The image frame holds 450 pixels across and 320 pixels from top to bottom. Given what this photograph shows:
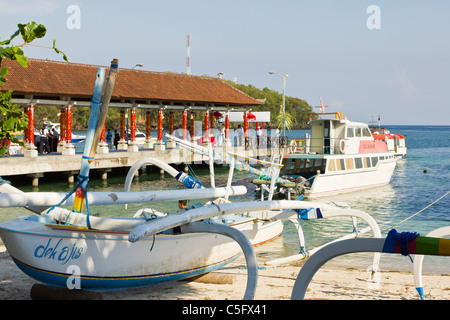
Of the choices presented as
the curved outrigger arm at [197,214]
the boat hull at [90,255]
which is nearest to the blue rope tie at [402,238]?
the curved outrigger arm at [197,214]

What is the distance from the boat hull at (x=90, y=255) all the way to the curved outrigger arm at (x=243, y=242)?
1145 millimetres

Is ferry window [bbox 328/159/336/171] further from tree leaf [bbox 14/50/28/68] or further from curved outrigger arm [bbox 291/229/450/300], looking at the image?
tree leaf [bbox 14/50/28/68]

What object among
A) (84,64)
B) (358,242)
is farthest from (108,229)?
(84,64)

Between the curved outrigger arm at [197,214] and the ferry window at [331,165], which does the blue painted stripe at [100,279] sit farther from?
the ferry window at [331,165]

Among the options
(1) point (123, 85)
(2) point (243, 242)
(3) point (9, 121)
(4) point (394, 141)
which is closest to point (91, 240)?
(3) point (9, 121)

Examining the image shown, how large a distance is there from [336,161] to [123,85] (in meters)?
15.9

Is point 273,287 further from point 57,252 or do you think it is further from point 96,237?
point 57,252

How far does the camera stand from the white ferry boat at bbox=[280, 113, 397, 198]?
28900mm

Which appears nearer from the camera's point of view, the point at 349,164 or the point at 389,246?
the point at 389,246

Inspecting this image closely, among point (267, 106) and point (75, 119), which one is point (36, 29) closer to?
point (75, 119)

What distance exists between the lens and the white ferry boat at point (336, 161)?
28.9 metres

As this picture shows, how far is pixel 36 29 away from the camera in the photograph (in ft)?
21.2

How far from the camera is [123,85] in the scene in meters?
35.7

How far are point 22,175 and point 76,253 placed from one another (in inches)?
968
